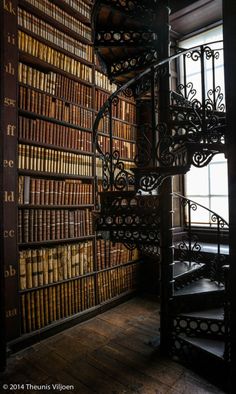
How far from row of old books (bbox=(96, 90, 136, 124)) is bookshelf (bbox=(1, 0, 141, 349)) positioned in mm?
21

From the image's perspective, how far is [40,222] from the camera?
231cm

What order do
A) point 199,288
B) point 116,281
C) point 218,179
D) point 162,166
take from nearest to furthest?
point 162,166, point 199,288, point 116,281, point 218,179

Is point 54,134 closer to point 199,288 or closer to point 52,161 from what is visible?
point 52,161

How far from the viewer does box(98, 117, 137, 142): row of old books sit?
9.54 ft

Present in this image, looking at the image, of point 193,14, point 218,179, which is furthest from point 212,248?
point 193,14

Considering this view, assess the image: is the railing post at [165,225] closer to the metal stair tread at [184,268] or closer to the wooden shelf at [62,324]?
the metal stair tread at [184,268]

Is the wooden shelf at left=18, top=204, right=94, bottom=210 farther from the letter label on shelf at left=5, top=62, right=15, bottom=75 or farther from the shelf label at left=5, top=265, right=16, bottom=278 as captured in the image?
the letter label on shelf at left=5, top=62, right=15, bottom=75

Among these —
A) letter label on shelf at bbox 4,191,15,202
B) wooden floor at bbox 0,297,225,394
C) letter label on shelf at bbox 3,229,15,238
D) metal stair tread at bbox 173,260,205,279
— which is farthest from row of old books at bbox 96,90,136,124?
wooden floor at bbox 0,297,225,394

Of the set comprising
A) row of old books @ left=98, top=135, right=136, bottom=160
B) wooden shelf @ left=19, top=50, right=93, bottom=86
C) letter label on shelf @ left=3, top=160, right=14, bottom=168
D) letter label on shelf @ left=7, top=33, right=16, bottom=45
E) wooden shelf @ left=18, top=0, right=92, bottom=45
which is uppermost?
wooden shelf @ left=18, top=0, right=92, bottom=45

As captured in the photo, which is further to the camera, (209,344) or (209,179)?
(209,179)

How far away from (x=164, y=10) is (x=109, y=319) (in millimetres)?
2971

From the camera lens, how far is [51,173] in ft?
7.81

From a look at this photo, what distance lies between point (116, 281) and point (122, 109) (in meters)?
2.11

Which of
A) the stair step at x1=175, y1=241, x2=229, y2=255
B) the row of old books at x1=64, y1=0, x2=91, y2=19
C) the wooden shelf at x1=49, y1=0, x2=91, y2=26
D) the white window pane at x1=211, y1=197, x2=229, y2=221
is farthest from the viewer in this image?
the white window pane at x1=211, y1=197, x2=229, y2=221
